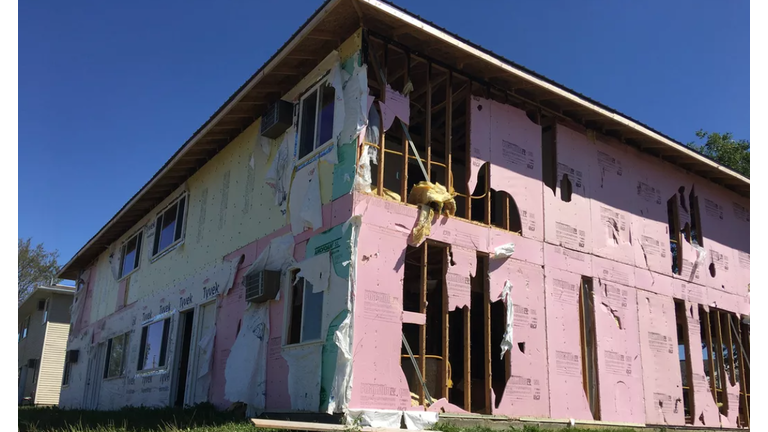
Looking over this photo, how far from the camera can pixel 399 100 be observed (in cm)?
1146

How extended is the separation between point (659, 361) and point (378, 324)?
7.07m

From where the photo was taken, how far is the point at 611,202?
14.2 metres

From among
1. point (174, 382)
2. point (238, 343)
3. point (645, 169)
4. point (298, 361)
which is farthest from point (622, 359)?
point (174, 382)

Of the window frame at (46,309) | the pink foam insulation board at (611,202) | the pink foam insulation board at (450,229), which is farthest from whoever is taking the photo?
the window frame at (46,309)

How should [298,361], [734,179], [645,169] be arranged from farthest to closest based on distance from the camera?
[734,179] → [645,169] → [298,361]

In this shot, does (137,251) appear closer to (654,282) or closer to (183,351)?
(183,351)

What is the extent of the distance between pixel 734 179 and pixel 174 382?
49.2 ft

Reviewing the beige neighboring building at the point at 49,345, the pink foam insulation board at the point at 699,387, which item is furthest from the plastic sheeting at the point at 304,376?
the beige neighboring building at the point at 49,345

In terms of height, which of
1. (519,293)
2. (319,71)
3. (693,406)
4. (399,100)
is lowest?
(693,406)

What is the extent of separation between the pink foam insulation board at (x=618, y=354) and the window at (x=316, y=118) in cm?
621

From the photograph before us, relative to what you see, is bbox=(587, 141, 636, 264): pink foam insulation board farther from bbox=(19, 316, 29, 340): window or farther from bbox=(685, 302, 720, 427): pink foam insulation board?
bbox=(19, 316, 29, 340): window

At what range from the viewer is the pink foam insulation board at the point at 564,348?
11.7 meters

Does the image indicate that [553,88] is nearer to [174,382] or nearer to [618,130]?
[618,130]

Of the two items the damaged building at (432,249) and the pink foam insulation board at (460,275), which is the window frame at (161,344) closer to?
the damaged building at (432,249)
